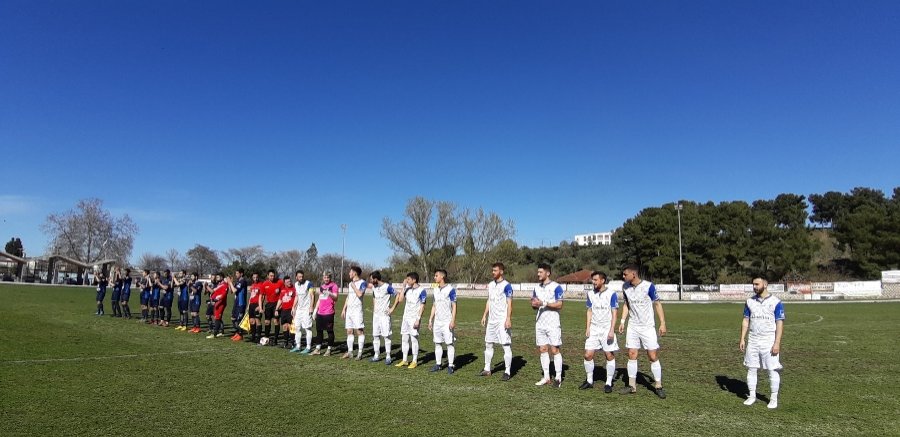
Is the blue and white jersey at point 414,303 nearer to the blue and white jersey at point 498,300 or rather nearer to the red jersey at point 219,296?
the blue and white jersey at point 498,300

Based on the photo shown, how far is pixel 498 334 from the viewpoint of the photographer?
938cm

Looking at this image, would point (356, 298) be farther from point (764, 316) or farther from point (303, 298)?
point (764, 316)

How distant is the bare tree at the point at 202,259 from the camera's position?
105625 mm

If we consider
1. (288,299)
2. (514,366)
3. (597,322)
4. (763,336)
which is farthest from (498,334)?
(288,299)

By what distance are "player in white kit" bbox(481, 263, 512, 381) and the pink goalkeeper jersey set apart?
4035 millimetres

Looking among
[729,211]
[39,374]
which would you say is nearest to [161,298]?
[39,374]

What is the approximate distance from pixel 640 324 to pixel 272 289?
373 inches

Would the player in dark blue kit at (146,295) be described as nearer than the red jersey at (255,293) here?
No

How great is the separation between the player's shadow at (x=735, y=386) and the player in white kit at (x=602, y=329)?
1927 mm

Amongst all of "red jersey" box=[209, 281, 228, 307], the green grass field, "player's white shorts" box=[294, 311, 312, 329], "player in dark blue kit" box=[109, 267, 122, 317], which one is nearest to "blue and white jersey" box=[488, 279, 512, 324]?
the green grass field

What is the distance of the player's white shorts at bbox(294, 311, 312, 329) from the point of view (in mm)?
12125

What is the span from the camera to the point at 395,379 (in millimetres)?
8914

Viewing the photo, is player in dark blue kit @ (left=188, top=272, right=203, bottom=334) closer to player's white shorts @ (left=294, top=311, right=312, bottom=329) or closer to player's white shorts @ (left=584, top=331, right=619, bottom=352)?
player's white shorts @ (left=294, top=311, right=312, bottom=329)

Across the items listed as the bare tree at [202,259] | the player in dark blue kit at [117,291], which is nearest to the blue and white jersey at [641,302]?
the player in dark blue kit at [117,291]
